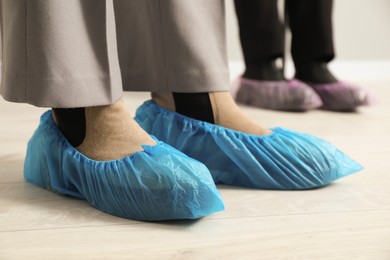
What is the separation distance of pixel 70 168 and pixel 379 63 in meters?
1.81

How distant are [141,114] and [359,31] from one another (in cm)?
159

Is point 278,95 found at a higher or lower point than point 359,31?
lower

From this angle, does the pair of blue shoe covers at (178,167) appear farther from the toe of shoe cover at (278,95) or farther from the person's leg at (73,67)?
the toe of shoe cover at (278,95)

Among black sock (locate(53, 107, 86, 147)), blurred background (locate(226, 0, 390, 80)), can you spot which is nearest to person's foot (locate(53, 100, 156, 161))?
black sock (locate(53, 107, 86, 147))

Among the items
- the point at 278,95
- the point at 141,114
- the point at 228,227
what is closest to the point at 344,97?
the point at 278,95

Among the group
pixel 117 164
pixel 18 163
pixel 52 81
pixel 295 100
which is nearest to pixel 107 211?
pixel 117 164

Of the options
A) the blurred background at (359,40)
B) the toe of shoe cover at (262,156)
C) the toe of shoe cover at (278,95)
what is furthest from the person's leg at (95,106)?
the blurred background at (359,40)

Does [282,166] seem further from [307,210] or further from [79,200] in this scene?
[79,200]

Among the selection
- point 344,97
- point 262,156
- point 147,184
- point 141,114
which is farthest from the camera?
point 344,97

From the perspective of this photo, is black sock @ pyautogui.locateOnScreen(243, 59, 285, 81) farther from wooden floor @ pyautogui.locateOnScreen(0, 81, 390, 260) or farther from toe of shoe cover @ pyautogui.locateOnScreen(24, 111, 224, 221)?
toe of shoe cover @ pyautogui.locateOnScreen(24, 111, 224, 221)

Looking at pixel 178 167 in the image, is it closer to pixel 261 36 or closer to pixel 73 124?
pixel 73 124

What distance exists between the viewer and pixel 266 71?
153 centimetres

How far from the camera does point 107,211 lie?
0.70 m

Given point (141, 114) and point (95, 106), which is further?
point (141, 114)
